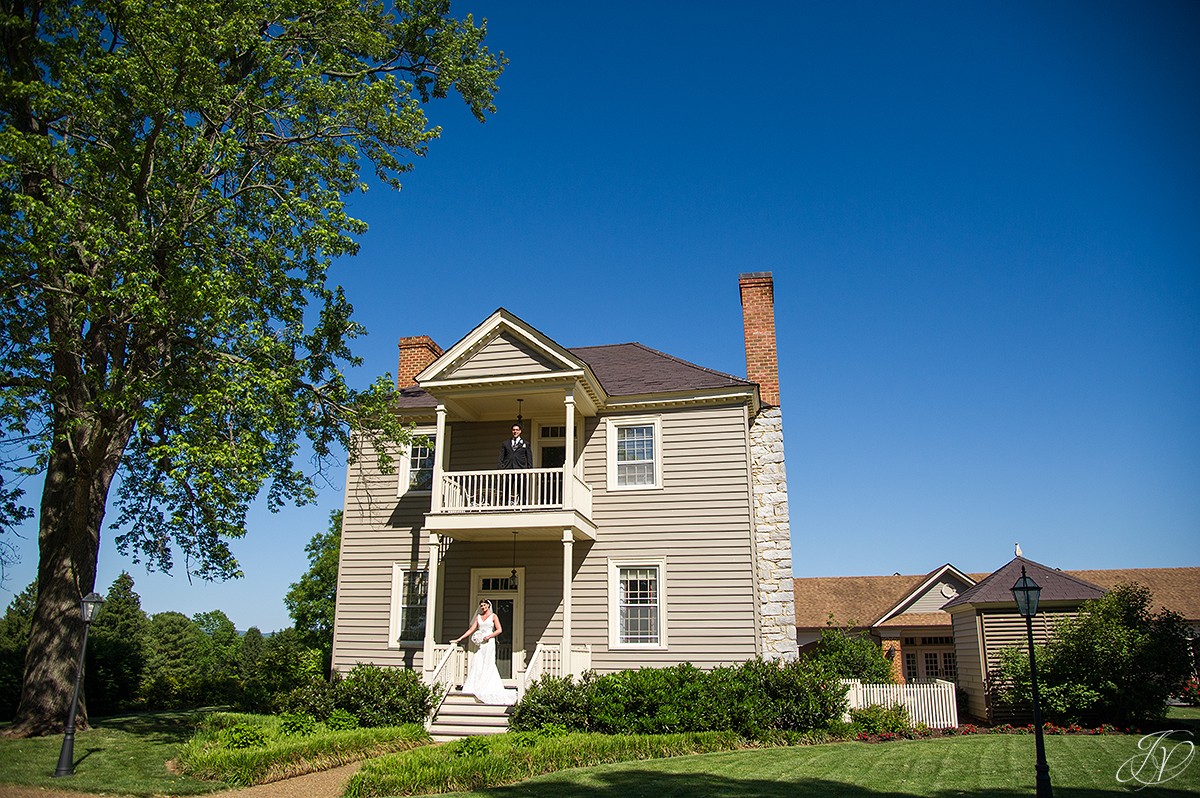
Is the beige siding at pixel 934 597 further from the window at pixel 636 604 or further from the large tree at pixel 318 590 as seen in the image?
the large tree at pixel 318 590

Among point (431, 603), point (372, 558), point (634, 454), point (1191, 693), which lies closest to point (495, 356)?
point (634, 454)

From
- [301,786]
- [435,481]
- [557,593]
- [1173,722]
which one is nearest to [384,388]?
[435,481]

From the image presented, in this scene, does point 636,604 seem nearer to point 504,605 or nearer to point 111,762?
point 504,605

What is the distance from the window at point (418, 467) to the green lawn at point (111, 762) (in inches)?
Answer: 255

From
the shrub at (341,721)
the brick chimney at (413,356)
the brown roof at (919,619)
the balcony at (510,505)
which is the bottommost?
the shrub at (341,721)

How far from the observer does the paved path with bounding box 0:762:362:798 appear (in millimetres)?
9688

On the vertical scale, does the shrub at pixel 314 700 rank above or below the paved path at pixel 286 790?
above

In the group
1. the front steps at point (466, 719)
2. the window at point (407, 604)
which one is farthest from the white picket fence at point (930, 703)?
the window at point (407, 604)

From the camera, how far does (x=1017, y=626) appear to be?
20.4 metres

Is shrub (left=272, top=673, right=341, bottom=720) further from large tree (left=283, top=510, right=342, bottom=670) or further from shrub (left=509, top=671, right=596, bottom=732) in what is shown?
large tree (left=283, top=510, right=342, bottom=670)

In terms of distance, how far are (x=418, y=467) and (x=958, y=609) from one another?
15529 mm

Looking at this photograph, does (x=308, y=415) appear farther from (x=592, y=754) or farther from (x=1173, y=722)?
(x=1173, y=722)

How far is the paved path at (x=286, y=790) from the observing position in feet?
31.8

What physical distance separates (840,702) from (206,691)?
54.0 feet
